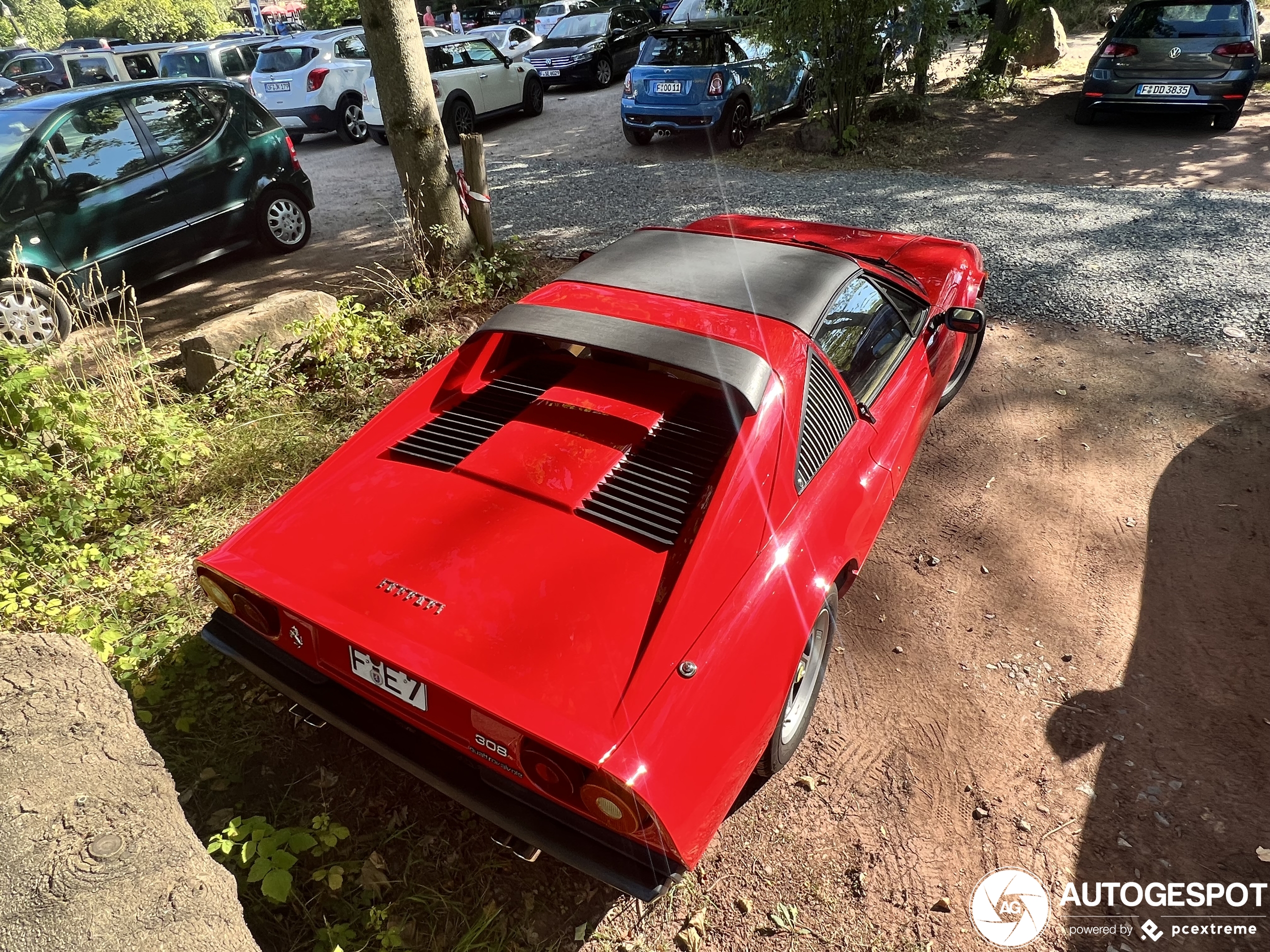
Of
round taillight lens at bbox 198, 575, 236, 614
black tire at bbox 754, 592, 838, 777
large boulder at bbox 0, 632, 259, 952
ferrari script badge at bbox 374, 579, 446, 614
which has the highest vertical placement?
ferrari script badge at bbox 374, 579, 446, 614

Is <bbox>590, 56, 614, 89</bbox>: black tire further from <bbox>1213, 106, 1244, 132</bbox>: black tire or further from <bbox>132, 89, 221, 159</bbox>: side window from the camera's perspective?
<bbox>1213, 106, 1244, 132</bbox>: black tire

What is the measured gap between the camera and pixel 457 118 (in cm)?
1164

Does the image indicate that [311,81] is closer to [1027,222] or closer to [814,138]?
[814,138]

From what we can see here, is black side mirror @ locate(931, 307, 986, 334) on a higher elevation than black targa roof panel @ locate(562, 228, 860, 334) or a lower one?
lower

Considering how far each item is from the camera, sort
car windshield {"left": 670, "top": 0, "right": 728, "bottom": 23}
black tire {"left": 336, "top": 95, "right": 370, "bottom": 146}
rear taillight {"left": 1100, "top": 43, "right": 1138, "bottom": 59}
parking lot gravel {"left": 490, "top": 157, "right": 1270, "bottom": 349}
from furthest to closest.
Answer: car windshield {"left": 670, "top": 0, "right": 728, "bottom": 23}
black tire {"left": 336, "top": 95, "right": 370, "bottom": 146}
rear taillight {"left": 1100, "top": 43, "right": 1138, "bottom": 59}
parking lot gravel {"left": 490, "top": 157, "right": 1270, "bottom": 349}

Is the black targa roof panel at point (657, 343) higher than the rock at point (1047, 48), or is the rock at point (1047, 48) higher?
the rock at point (1047, 48)

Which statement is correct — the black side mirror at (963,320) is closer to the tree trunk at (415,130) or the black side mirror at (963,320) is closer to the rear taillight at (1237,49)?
the tree trunk at (415,130)

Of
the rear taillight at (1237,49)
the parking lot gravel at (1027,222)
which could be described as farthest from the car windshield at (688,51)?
the rear taillight at (1237,49)

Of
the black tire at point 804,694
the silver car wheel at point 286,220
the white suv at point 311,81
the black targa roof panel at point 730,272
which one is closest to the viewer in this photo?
the black tire at point 804,694

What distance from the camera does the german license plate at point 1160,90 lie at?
9039mm

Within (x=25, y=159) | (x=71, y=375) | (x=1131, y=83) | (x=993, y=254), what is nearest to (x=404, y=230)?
(x=25, y=159)

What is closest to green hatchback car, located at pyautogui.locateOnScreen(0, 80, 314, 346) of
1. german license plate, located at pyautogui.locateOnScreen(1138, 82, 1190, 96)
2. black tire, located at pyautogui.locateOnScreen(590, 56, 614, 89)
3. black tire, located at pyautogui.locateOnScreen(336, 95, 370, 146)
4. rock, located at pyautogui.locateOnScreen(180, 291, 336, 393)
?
rock, located at pyautogui.locateOnScreen(180, 291, 336, 393)

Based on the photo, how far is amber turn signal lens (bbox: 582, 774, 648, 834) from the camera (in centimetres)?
174

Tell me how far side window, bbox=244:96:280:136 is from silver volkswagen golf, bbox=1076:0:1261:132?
10170 millimetres
